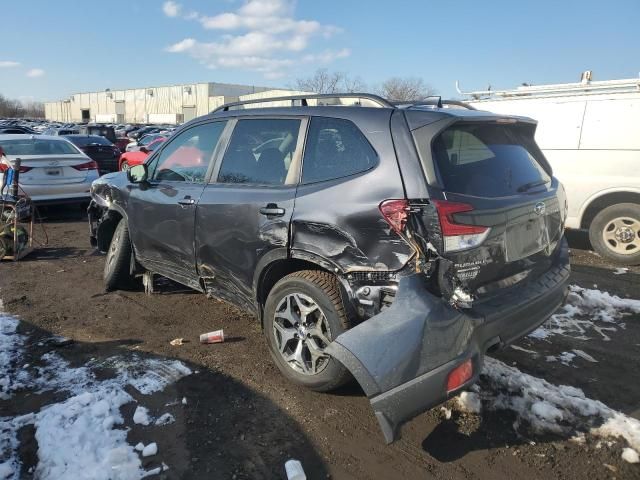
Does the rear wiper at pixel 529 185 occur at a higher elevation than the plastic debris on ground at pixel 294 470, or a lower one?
higher

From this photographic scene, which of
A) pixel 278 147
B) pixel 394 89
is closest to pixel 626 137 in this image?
pixel 278 147

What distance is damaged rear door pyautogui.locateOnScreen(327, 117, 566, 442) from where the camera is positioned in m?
2.37

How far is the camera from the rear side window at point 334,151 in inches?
115

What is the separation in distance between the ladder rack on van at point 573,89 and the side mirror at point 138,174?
599 centimetres

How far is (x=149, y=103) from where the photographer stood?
88.6 metres

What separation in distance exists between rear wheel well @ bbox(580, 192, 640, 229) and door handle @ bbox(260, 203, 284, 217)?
18.2ft

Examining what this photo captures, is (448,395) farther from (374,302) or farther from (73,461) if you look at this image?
(73,461)

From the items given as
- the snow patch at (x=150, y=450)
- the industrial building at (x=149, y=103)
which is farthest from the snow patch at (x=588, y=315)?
the industrial building at (x=149, y=103)

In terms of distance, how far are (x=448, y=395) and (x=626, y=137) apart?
18.7 ft

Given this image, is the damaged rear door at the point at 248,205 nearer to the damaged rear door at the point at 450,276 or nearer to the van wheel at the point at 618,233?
the damaged rear door at the point at 450,276

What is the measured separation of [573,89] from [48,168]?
9.01m

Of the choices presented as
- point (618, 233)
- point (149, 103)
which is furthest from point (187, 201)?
point (149, 103)

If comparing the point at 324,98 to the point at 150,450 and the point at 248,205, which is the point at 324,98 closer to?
the point at 248,205

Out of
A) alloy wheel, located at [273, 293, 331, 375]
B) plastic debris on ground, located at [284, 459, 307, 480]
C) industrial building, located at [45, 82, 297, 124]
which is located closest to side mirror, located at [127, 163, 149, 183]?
alloy wheel, located at [273, 293, 331, 375]
